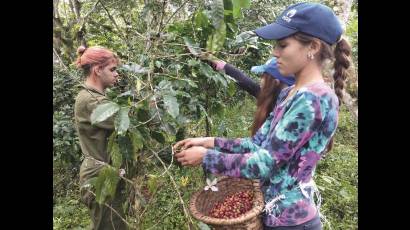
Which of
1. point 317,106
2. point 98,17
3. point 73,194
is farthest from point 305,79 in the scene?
point 73,194

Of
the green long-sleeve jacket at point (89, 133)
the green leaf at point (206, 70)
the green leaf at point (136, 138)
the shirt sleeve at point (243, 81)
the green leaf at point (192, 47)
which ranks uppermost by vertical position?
the green leaf at point (192, 47)

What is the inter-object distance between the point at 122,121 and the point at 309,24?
0.72m

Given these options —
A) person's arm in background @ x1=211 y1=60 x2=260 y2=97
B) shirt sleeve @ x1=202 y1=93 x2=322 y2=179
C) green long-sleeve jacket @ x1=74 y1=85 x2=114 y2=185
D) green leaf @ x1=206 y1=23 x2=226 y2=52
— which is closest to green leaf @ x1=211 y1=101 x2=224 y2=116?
person's arm in background @ x1=211 y1=60 x2=260 y2=97

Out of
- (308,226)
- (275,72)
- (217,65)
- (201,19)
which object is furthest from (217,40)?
(308,226)

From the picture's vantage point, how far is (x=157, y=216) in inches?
123

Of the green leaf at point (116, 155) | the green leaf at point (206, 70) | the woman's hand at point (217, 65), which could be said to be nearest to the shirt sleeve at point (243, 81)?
the woman's hand at point (217, 65)

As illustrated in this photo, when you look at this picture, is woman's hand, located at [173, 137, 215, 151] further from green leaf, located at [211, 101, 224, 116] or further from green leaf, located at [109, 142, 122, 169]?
green leaf, located at [211, 101, 224, 116]

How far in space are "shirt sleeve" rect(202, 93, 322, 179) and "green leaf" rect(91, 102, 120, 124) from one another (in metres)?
0.41

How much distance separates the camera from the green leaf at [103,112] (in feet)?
4.67

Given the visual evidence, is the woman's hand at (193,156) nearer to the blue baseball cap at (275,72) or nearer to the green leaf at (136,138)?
the green leaf at (136,138)

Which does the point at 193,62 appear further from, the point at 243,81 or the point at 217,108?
the point at 243,81

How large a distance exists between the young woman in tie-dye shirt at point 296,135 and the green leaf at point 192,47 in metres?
0.42

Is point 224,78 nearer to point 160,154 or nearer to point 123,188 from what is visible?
point 160,154
